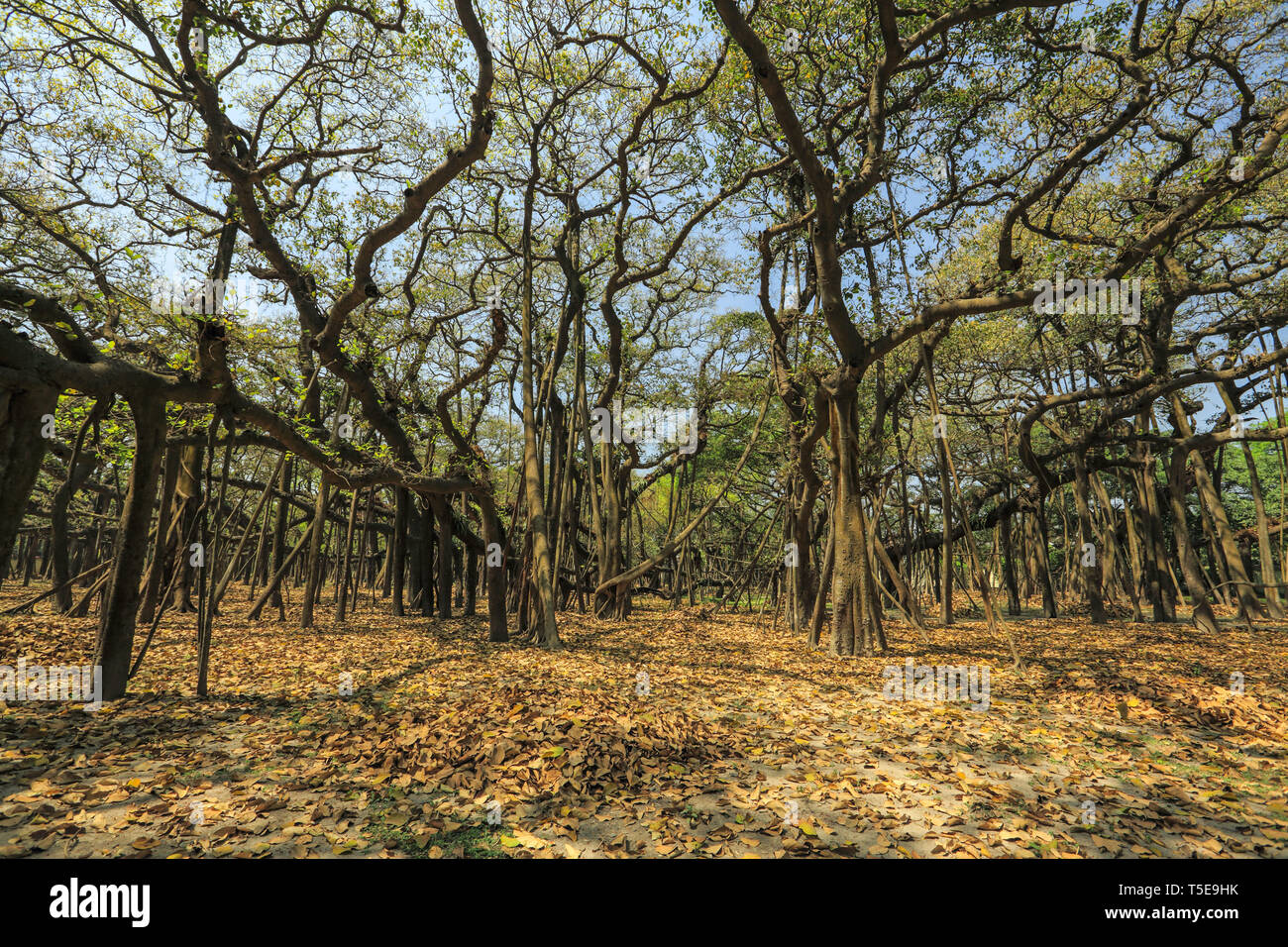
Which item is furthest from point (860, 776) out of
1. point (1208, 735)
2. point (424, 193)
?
point (424, 193)

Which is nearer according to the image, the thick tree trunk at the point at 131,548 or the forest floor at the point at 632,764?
the forest floor at the point at 632,764

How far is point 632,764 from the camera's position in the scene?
12.6ft

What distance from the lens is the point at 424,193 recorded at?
5453 millimetres

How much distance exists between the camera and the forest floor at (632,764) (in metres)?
2.96

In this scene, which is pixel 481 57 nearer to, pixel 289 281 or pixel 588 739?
pixel 289 281

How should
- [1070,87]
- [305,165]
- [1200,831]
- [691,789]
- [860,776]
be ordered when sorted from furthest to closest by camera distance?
[305,165] < [1070,87] < [860,776] < [691,789] < [1200,831]

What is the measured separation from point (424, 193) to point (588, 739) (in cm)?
493

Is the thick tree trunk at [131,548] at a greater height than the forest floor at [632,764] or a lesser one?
greater

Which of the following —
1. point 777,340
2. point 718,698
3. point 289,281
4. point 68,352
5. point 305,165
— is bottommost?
point 718,698

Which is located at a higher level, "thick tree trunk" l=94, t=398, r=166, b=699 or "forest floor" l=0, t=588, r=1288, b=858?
"thick tree trunk" l=94, t=398, r=166, b=699

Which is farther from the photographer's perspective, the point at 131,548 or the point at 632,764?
the point at 131,548

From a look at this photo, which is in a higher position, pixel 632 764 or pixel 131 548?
pixel 131 548

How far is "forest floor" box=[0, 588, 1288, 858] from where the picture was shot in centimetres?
296

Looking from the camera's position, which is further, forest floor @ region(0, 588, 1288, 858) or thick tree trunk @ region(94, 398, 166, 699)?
thick tree trunk @ region(94, 398, 166, 699)
